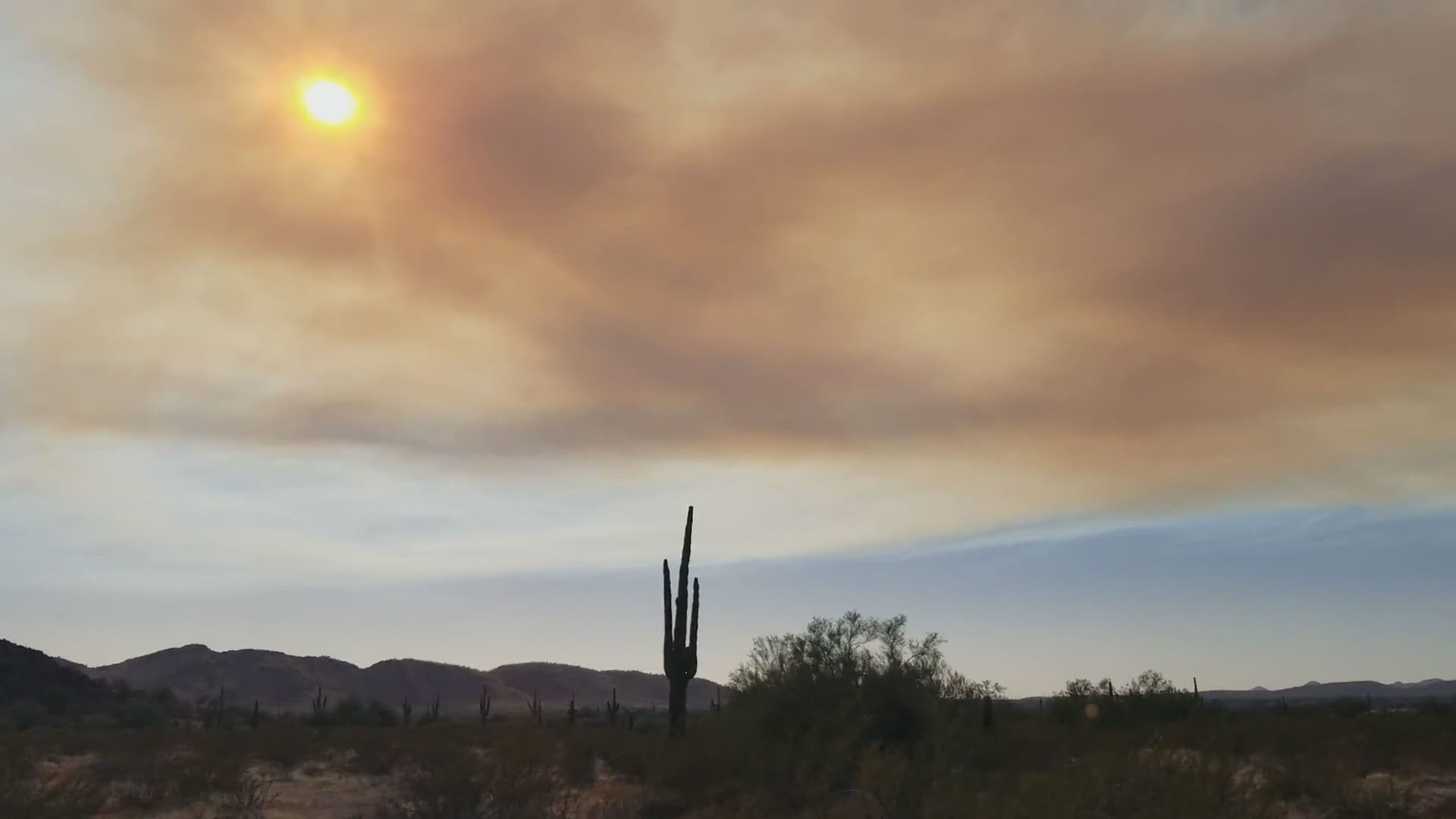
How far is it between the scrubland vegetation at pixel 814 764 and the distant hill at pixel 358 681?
313ft

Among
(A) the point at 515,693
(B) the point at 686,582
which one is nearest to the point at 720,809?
(B) the point at 686,582

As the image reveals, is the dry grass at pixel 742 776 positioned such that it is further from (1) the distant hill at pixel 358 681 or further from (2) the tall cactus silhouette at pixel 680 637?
(1) the distant hill at pixel 358 681

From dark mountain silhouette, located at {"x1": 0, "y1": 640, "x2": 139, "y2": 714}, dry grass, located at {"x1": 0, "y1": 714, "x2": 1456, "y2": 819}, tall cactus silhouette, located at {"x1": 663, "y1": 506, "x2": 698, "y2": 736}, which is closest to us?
dry grass, located at {"x1": 0, "y1": 714, "x2": 1456, "y2": 819}

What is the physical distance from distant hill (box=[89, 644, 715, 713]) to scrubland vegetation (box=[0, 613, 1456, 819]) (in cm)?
9546

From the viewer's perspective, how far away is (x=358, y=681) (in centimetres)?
14188

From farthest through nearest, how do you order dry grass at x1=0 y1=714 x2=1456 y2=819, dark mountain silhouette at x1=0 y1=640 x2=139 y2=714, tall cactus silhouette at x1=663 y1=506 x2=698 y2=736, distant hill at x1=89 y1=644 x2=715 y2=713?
distant hill at x1=89 y1=644 x2=715 y2=713 → dark mountain silhouette at x1=0 y1=640 x2=139 y2=714 → tall cactus silhouette at x1=663 y1=506 x2=698 y2=736 → dry grass at x1=0 y1=714 x2=1456 y2=819

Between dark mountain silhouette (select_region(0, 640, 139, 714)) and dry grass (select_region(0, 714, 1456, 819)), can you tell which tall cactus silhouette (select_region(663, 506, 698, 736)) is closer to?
dry grass (select_region(0, 714, 1456, 819))

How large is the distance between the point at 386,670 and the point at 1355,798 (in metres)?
142

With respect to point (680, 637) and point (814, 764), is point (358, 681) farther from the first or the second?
point (814, 764)

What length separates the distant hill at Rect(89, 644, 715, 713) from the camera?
128625 mm

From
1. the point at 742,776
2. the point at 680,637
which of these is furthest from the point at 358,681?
the point at 742,776

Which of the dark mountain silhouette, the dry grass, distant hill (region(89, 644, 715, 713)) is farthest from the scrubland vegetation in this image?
distant hill (region(89, 644, 715, 713))

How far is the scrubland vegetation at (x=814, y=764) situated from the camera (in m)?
13.9

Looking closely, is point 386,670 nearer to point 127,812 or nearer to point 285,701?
point 285,701
